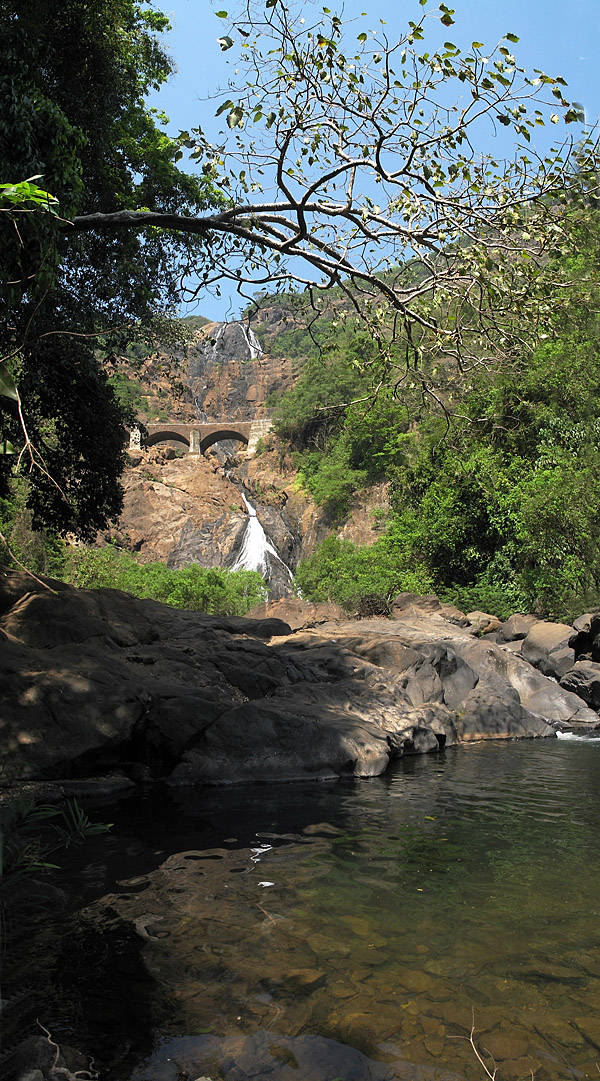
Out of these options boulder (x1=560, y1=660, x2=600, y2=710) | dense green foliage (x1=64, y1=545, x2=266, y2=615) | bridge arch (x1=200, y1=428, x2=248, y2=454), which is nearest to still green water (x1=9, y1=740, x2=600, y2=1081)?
boulder (x1=560, y1=660, x2=600, y2=710)

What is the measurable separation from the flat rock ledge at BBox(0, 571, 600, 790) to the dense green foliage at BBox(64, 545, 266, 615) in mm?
11807

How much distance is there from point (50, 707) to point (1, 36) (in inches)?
313

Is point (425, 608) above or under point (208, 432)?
under

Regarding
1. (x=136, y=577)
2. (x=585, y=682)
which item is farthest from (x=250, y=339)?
(x=136, y=577)

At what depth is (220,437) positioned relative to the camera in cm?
6419

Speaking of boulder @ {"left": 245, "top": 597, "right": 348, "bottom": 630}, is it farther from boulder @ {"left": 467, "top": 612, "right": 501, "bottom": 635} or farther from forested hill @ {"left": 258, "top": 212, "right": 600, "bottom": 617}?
boulder @ {"left": 467, "top": 612, "right": 501, "bottom": 635}

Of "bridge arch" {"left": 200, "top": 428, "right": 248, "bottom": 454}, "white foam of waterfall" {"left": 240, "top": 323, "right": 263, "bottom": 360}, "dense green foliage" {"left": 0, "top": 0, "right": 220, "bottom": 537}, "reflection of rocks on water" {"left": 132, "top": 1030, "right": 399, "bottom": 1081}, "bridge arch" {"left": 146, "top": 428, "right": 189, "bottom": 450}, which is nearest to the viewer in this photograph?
"reflection of rocks on water" {"left": 132, "top": 1030, "right": 399, "bottom": 1081}

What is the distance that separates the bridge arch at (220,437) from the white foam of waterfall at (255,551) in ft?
56.5

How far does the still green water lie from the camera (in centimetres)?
330

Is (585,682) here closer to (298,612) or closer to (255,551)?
(298,612)

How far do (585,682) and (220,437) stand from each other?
50.1 metres

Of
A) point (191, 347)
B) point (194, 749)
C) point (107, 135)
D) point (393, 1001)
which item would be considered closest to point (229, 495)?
point (191, 347)

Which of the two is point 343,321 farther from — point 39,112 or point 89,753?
point 89,753

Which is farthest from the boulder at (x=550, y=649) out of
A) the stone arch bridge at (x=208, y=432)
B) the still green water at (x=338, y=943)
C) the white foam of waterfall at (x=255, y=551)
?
the stone arch bridge at (x=208, y=432)
